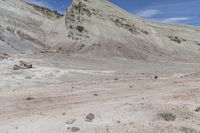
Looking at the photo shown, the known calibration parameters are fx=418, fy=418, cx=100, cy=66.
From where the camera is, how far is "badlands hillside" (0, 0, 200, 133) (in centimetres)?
1280

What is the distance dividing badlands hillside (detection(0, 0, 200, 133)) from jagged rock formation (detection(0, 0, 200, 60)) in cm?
14

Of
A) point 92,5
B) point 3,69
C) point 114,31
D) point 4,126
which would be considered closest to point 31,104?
point 4,126

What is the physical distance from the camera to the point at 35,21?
62.4 meters

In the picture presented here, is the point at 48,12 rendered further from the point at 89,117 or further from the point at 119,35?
the point at 89,117

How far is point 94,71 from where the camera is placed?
121 ft

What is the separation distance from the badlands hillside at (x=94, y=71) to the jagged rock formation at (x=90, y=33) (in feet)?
0.45

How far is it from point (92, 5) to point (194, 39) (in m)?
17.7

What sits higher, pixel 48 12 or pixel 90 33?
pixel 48 12

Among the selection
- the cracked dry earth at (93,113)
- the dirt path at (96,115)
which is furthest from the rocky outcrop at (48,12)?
the dirt path at (96,115)

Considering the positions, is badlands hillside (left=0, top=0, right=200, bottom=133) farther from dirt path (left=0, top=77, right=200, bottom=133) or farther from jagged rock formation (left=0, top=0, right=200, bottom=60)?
jagged rock formation (left=0, top=0, right=200, bottom=60)

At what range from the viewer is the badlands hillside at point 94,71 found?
12.8m

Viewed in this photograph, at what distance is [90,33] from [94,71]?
2288 cm

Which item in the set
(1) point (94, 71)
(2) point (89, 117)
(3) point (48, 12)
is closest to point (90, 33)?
(3) point (48, 12)

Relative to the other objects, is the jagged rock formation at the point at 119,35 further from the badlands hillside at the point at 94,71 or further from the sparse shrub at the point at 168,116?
the sparse shrub at the point at 168,116
